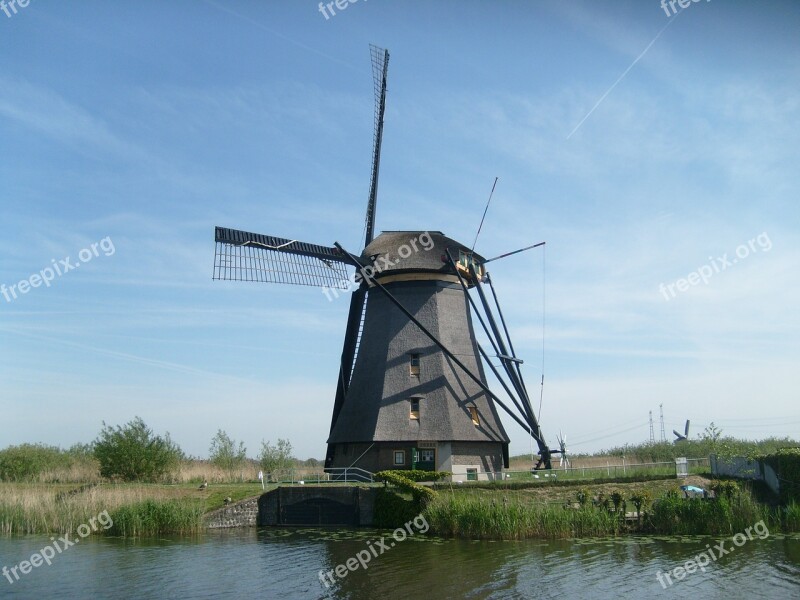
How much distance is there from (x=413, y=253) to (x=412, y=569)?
640 inches

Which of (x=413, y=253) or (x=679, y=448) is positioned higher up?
(x=413, y=253)

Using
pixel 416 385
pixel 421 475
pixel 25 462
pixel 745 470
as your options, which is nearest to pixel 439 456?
pixel 416 385

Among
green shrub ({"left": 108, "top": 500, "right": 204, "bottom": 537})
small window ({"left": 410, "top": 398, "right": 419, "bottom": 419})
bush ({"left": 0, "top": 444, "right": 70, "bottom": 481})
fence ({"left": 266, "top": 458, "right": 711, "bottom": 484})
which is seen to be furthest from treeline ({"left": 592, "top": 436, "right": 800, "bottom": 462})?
bush ({"left": 0, "top": 444, "right": 70, "bottom": 481})

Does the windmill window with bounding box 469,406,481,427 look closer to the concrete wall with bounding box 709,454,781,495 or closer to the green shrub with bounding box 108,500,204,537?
the concrete wall with bounding box 709,454,781,495

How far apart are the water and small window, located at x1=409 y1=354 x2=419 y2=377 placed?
941cm

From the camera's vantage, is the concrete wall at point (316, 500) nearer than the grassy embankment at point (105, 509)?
No

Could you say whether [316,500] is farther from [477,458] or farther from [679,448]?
[679,448]

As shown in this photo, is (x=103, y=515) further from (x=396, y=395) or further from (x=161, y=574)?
(x=396, y=395)

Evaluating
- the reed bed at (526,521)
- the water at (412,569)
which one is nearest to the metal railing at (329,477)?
the water at (412,569)

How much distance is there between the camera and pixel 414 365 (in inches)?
1088

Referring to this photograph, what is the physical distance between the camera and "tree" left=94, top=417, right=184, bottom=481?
27.6 m

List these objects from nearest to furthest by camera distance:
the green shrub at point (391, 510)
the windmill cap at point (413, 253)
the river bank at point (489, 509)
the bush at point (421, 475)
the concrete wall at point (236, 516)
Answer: the river bank at point (489, 509) → the green shrub at point (391, 510) → the concrete wall at point (236, 516) → the bush at point (421, 475) → the windmill cap at point (413, 253)

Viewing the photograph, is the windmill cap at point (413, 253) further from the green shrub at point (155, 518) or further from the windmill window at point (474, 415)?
the green shrub at point (155, 518)

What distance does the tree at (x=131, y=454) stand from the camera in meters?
27.6
